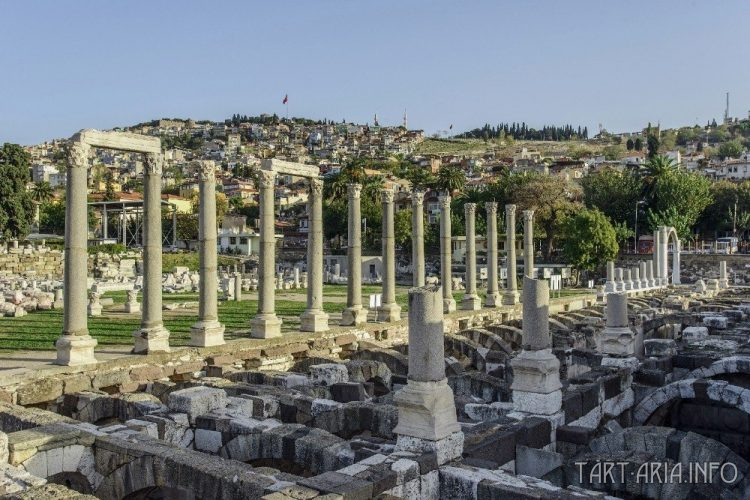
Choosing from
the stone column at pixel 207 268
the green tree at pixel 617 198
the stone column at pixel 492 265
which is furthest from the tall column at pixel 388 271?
the green tree at pixel 617 198

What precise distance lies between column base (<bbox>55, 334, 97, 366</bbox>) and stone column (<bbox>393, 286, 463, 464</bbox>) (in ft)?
30.2

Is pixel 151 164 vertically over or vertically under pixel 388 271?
over

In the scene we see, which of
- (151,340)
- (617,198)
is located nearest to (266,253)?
(151,340)

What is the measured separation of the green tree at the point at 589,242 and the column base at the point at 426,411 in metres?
53.9

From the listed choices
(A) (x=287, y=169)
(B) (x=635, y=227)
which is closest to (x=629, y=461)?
(A) (x=287, y=169)

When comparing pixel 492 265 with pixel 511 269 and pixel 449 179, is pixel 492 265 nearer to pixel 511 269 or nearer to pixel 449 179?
pixel 511 269

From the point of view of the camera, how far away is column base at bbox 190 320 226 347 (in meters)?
18.5

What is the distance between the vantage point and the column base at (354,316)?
24141 millimetres

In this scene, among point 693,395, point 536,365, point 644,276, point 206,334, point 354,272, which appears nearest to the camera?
point 536,365

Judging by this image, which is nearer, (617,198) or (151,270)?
(151,270)

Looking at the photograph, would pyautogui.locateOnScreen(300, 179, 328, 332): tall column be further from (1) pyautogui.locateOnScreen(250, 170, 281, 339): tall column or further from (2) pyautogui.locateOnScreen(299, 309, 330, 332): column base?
(1) pyautogui.locateOnScreen(250, 170, 281, 339): tall column

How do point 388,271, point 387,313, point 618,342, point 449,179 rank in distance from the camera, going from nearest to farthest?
point 618,342, point 387,313, point 388,271, point 449,179

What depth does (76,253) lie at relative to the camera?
637 inches

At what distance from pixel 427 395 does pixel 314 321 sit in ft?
44.5
